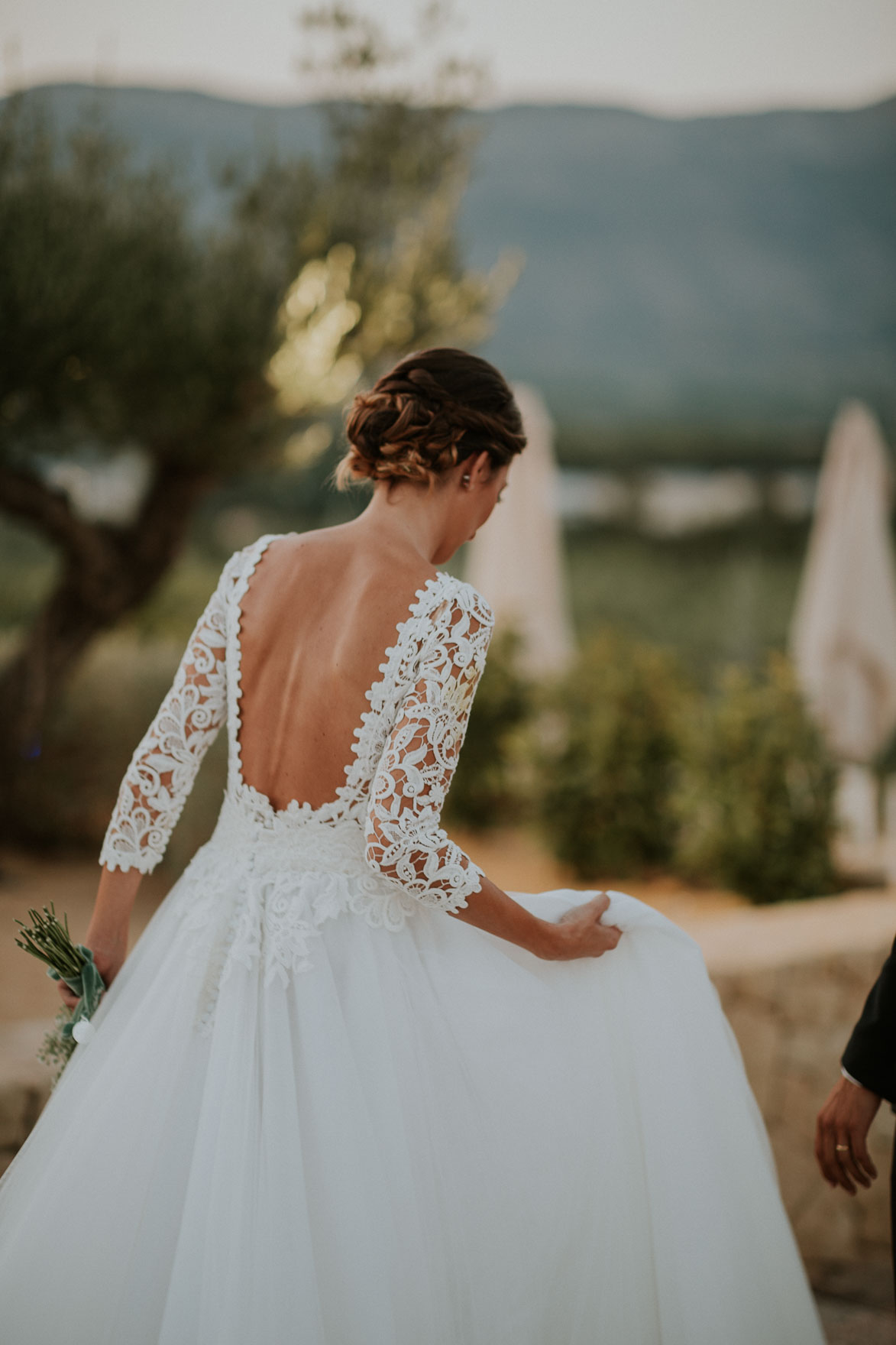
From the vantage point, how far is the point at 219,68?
729cm

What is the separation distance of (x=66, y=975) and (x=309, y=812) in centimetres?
52

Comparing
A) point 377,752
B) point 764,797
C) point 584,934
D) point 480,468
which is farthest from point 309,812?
point 764,797

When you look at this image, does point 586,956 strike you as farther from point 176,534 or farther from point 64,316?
point 176,534

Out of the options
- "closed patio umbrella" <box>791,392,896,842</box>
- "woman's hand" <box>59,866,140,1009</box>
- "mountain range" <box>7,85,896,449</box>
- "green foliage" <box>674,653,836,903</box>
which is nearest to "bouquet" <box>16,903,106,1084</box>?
"woman's hand" <box>59,866,140,1009</box>

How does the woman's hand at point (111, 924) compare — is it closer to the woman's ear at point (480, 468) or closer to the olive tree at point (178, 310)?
the woman's ear at point (480, 468)

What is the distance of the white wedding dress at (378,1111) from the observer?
1344 mm

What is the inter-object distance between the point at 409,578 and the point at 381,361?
519 cm

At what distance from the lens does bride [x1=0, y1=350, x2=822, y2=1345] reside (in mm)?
1354

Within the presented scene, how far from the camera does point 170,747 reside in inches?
68.2

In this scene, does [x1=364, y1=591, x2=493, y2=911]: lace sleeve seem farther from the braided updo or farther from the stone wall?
the stone wall

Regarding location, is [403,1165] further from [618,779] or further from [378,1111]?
[618,779]

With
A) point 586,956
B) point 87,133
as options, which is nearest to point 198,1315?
point 586,956

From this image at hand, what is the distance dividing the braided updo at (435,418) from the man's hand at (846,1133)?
121cm

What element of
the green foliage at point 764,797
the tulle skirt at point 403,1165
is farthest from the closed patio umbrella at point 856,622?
the tulle skirt at point 403,1165
